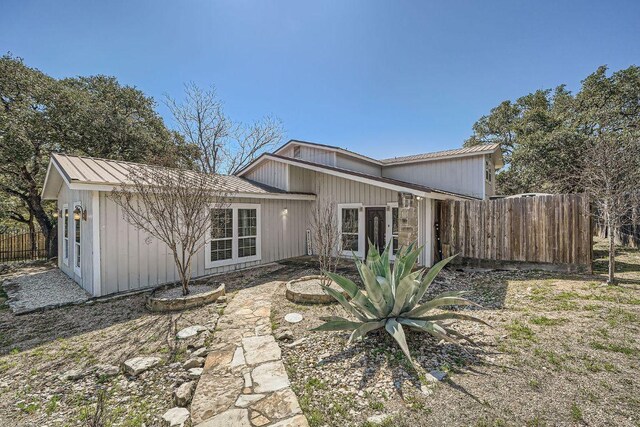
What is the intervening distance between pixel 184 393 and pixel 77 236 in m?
7.03

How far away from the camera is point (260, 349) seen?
3.83 meters

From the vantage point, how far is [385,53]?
1107 cm

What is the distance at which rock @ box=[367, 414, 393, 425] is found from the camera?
94.0 inches

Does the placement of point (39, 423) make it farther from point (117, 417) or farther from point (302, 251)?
point (302, 251)

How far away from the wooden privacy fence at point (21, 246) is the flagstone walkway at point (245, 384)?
1382 cm

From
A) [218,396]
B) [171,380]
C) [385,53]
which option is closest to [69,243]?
[171,380]

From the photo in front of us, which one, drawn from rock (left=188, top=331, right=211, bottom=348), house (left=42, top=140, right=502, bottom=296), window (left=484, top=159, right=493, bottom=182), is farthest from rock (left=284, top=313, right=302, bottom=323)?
window (left=484, top=159, right=493, bottom=182)

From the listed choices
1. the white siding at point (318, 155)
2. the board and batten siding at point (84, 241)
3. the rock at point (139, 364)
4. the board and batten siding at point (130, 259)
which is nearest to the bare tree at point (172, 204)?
the board and batten siding at point (130, 259)

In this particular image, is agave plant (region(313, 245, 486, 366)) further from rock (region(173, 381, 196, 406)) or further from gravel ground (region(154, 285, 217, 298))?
gravel ground (region(154, 285, 217, 298))

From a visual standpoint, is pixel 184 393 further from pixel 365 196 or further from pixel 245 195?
pixel 365 196

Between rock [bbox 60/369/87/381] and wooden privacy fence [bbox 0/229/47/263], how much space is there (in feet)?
43.8

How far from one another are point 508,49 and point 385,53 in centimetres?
432

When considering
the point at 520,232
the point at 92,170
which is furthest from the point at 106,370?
the point at 520,232

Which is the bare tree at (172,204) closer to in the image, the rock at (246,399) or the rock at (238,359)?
the rock at (238,359)
